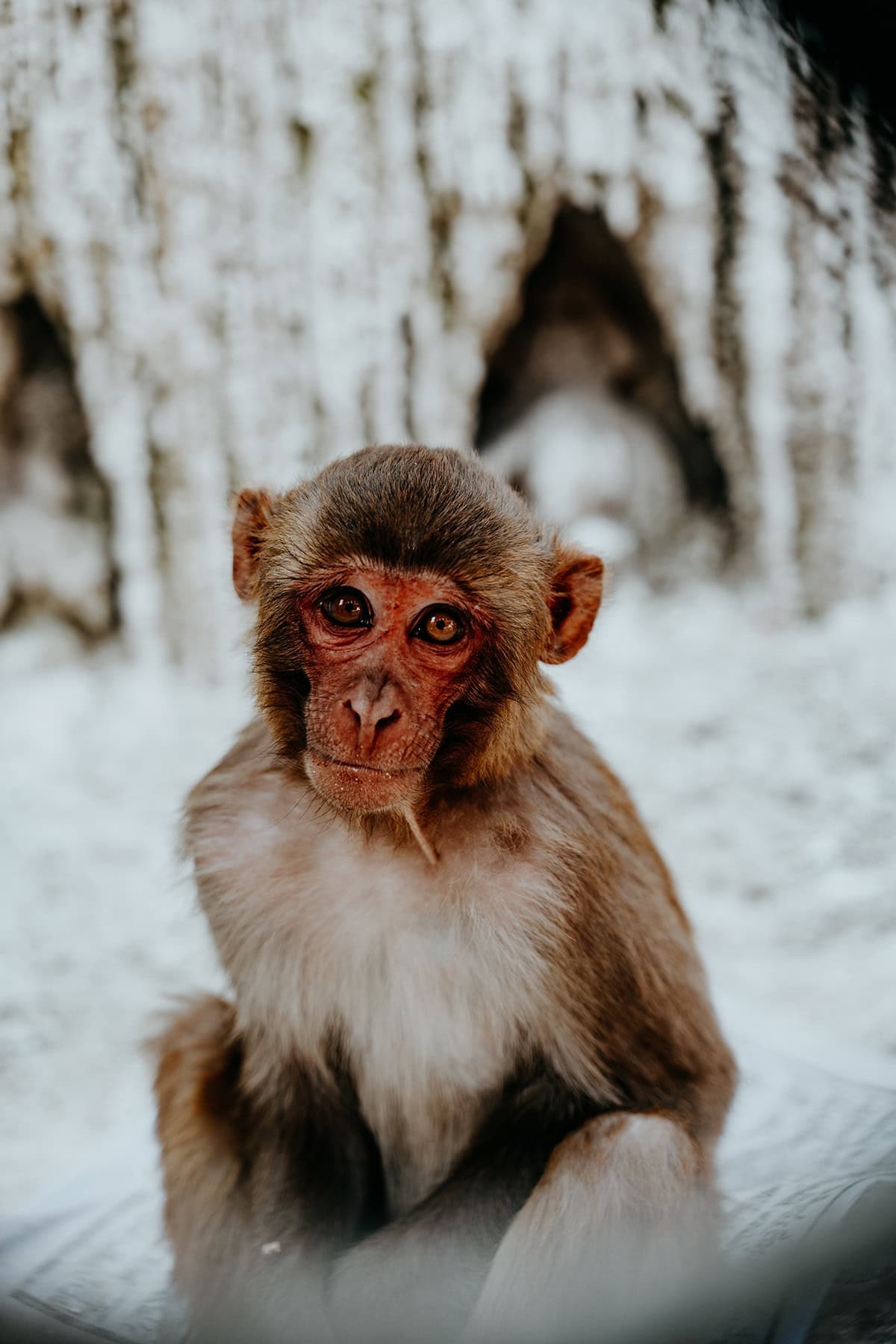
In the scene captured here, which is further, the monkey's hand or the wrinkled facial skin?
the monkey's hand

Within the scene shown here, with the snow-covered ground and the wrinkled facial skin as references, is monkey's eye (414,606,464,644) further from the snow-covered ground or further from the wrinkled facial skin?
the snow-covered ground

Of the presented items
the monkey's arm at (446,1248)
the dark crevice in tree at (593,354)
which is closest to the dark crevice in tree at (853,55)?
the monkey's arm at (446,1248)

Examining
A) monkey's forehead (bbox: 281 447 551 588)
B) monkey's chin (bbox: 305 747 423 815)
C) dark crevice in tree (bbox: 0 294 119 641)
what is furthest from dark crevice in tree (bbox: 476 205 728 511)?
monkey's chin (bbox: 305 747 423 815)

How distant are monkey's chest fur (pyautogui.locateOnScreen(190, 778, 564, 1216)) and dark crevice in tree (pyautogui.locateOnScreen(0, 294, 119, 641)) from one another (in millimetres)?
3045

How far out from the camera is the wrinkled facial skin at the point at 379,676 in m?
1.99

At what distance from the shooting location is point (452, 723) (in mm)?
2156

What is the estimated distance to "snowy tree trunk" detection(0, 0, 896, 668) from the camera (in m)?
3.76

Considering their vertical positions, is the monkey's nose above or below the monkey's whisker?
above

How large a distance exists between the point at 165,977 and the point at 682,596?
261 centimetres

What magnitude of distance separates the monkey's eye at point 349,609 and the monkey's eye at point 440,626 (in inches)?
3.5

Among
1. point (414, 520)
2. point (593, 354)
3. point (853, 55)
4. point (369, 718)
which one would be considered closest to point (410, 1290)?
point (369, 718)

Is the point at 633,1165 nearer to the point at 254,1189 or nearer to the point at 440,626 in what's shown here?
the point at 254,1189

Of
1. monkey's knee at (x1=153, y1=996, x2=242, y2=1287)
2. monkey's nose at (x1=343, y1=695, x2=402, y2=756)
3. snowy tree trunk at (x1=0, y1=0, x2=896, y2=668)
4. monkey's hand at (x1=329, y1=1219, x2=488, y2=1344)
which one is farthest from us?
snowy tree trunk at (x1=0, y1=0, x2=896, y2=668)

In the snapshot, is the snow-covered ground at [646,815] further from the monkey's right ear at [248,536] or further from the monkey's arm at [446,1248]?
the monkey's arm at [446,1248]
